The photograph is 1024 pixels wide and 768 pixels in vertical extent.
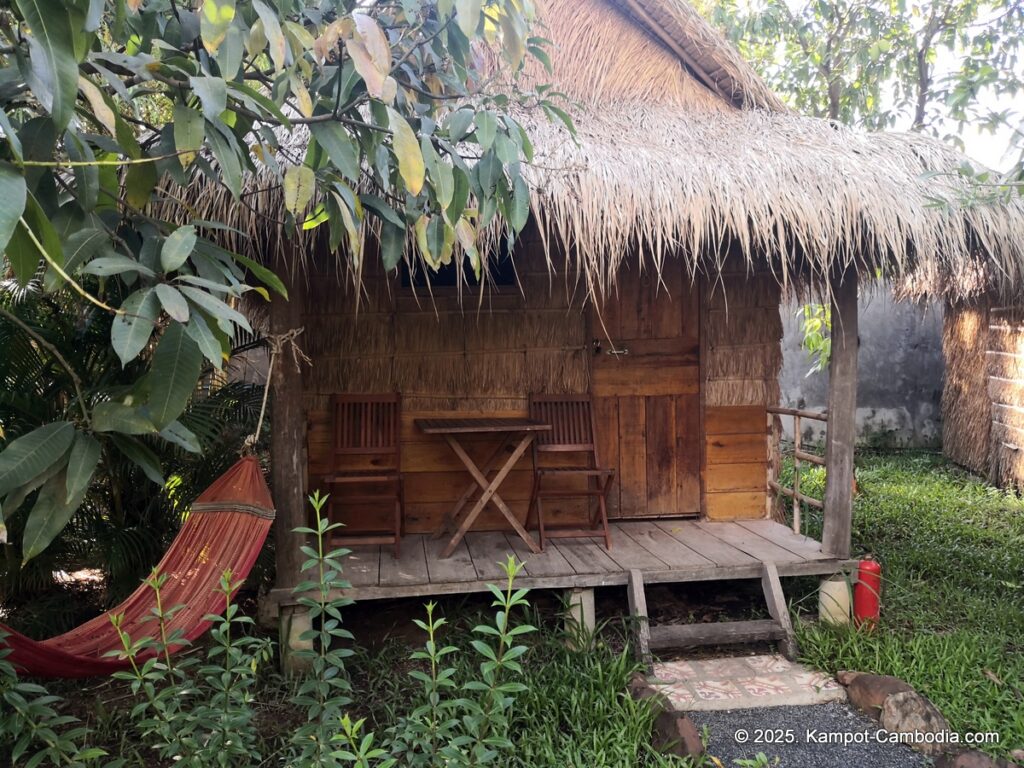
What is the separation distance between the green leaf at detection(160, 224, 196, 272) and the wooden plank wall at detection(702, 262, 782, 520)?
12.0 feet

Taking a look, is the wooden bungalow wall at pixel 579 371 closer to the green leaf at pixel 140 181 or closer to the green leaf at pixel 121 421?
the green leaf at pixel 140 181

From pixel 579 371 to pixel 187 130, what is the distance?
3.24m

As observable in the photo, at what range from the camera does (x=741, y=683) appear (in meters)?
3.18

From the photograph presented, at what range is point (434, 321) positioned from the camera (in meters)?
4.35

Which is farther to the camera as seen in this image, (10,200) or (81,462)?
(81,462)

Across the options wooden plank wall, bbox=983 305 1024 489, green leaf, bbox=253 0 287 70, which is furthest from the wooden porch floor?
wooden plank wall, bbox=983 305 1024 489

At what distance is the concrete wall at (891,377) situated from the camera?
8742 mm

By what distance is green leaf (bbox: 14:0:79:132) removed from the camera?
1029 mm

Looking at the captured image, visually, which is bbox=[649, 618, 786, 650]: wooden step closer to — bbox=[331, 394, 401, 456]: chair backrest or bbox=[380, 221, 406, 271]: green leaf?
bbox=[331, 394, 401, 456]: chair backrest

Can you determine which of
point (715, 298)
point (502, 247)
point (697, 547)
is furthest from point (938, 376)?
point (502, 247)

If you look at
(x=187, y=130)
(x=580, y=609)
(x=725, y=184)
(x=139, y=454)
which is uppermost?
(x=725, y=184)

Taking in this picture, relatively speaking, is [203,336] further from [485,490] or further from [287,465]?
[485,490]

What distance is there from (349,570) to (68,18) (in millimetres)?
2935

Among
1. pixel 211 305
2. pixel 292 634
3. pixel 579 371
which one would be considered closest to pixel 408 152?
pixel 211 305
